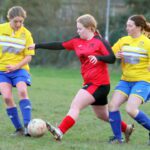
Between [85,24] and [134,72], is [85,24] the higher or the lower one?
the higher one

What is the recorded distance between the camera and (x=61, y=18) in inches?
1700

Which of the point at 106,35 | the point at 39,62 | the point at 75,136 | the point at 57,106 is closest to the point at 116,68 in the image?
the point at 106,35

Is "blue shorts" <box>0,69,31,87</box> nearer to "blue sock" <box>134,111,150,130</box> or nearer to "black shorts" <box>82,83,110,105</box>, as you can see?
"black shorts" <box>82,83,110,105</box>

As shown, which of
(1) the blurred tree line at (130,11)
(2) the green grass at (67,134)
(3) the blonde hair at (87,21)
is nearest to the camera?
(2) the green grass at (67,134)

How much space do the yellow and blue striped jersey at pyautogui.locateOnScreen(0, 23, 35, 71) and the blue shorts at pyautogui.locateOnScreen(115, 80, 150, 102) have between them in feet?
5.23

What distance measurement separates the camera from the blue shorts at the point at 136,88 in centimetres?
843

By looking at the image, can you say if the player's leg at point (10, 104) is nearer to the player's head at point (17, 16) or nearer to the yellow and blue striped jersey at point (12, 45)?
the yellow and blue striped jersey at point (12, 45)

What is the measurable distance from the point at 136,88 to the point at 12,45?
2067 mm

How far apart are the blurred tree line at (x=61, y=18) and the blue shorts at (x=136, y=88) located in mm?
25754

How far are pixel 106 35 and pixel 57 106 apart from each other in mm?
21286

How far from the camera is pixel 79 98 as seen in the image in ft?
27.1

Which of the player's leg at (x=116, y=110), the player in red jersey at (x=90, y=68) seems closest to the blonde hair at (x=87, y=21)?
the player in red jersey at (x=90, y=68)

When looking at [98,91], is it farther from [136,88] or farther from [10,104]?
[10,104]

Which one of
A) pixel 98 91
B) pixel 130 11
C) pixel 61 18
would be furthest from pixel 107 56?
pixel 61 18
